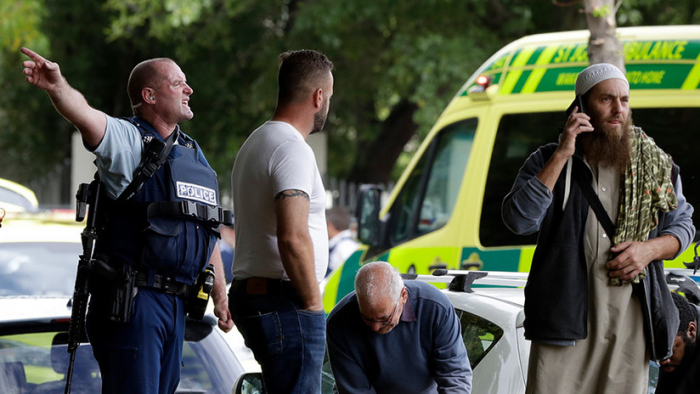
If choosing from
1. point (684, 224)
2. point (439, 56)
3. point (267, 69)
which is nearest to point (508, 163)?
point (684, 224)

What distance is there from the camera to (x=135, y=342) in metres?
3.75

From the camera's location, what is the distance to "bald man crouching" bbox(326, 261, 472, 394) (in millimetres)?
3969

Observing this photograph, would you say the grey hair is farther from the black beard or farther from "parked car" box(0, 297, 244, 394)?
"parked car" box(0, 297, 244, 394)

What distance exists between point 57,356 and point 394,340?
59.3 inches

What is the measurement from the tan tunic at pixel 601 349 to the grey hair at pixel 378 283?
0.53m

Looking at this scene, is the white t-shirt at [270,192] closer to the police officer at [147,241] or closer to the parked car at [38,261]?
the police officer at [147,241]

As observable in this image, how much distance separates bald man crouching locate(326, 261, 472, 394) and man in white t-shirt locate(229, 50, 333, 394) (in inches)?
10.9

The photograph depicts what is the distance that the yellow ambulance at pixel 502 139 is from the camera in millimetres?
6652

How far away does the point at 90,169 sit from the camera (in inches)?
718

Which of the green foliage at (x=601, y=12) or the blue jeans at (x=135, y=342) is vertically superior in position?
the green foliage at (x=601, y=12)

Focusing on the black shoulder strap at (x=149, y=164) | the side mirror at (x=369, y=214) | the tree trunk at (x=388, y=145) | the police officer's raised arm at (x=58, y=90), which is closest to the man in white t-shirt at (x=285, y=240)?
the black shoulder strap at (x=149, y=164)

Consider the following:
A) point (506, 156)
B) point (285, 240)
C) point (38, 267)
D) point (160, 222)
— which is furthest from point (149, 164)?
point (506, 156)

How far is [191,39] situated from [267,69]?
1.83 metres

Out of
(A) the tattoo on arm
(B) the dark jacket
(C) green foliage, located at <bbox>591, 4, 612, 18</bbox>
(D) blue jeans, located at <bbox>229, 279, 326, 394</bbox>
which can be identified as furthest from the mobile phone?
(C) green foliage, located at <bbox>591, 4, 612, 18</bbox>
